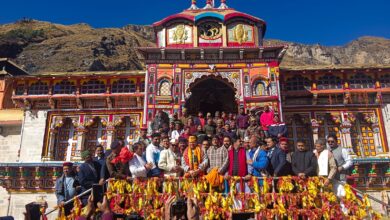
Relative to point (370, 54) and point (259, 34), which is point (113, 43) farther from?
point (370, 54)

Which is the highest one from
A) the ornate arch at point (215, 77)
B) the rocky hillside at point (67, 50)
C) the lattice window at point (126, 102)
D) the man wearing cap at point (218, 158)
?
the rocky hillside at point (67, 50)

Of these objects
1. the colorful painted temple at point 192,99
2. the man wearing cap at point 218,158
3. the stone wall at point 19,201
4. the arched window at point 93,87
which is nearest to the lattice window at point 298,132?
the colorful painted temple at point 192,99

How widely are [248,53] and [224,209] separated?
1045 cm

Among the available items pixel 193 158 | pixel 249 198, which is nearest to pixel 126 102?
pixel 193 158

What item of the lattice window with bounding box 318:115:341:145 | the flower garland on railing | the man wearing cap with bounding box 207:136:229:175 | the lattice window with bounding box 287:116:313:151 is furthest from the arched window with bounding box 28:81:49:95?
the lattice window with bounding box 318:115:341:145

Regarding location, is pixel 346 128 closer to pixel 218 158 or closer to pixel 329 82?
pixel 329 82

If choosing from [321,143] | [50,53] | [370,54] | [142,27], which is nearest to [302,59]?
[370,54]

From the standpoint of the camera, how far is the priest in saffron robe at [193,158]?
8148 mm

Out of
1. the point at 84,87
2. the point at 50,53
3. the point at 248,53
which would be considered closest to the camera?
the point at 248,53

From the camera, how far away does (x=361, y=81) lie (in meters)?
17.3

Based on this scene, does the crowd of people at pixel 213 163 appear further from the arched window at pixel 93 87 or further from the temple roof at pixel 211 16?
the arched window at pixel 93 87

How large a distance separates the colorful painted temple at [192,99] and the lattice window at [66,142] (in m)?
0.05

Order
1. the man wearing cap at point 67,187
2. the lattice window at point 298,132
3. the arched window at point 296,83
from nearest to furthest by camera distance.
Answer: the man wearing cap at point 67,187 → the lattice window at point 298,132 → the arched window at point 296,83

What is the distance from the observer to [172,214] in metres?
6.25
